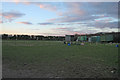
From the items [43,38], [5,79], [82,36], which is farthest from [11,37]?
[5,79]

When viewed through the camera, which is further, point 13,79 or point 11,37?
point 11,37

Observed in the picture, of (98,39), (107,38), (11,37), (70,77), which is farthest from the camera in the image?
(11,37)

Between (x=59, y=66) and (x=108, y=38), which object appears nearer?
(x=59, y=66)

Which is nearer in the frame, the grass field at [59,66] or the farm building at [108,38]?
the grass field at [59,66]

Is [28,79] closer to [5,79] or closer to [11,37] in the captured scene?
[5,79]

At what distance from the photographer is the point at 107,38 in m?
40.5

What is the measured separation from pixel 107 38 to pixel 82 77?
1599 inches

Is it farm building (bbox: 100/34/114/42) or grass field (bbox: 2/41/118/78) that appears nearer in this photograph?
grass field (bbox: 2/41/118/78)

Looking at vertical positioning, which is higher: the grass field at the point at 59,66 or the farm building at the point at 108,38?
the farm building at the point at 108,38

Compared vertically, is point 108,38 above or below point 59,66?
above

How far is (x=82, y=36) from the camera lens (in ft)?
189

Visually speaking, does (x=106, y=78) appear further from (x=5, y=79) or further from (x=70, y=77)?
(x=5, y=79)

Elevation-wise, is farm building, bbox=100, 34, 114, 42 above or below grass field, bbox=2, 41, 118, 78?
above

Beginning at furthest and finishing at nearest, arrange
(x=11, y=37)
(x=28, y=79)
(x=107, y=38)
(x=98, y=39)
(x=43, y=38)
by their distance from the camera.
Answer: (x=43, y=38), (x=11, y=37), (x=98, y=39), (x=107, y=38), (x=28, y=79)
